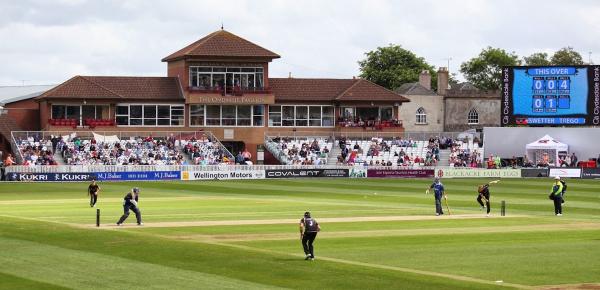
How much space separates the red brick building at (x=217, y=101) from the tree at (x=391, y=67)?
43381 millimetres

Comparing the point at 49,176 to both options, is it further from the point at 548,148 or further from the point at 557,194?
the point at 548,148

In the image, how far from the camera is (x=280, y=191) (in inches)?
2734

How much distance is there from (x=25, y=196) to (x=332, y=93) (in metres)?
39.3

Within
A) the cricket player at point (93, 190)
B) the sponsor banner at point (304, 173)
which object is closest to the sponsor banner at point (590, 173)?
the sponsor banner at point (304, 173)

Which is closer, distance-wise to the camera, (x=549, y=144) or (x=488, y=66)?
(x=549, y=144)

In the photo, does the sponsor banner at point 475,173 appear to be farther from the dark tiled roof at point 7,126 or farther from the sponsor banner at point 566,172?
the dark tiled roof at point 7,126

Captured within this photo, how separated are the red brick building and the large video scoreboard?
45.1 feet

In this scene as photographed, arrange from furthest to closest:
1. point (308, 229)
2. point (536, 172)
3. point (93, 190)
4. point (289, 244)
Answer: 1. point (536, 172)
2. point (93, 190)
3. point (289, 244)
4. point (308, 229)

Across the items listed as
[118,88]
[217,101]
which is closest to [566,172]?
[217,101]

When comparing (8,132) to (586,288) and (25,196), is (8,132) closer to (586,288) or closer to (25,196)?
(25,196)

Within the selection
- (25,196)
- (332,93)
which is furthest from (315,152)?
(25,196)

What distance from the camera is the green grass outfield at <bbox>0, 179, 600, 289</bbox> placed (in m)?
28.8

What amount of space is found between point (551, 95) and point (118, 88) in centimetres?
3235

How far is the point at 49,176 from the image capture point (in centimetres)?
7519
